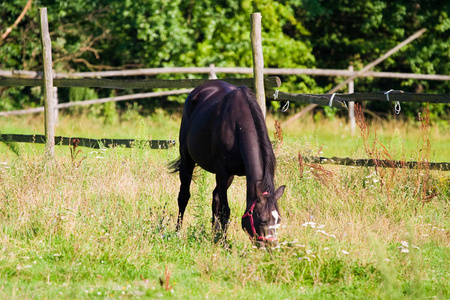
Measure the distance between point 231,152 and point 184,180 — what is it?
1213mm

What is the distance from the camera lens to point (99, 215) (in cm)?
523

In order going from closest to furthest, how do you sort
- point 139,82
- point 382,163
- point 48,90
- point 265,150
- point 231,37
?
point 265,150 → point 382,163 → point 139,82 → point 48,90 → point 231,37

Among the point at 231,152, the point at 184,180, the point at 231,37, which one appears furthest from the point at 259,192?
the point at 231,37

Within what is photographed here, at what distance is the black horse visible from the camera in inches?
174

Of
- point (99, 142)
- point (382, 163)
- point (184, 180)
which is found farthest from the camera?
point (99, 142)

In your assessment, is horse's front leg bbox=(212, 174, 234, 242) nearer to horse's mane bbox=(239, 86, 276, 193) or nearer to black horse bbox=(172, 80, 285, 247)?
black horse bbox=(172, 80, 285, 247)

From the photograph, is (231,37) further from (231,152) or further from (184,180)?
(231,152)

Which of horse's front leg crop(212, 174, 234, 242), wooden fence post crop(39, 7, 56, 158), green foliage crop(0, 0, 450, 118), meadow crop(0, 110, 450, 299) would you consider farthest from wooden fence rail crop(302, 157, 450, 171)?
green foliage crop(0, 0, 450, 118)

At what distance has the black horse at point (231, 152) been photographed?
4414mm

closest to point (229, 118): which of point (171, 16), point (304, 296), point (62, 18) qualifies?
point (304, 296)

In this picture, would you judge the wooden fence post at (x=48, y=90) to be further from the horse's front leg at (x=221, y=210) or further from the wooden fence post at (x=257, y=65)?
the horse's front leg at (x=221, y=210)

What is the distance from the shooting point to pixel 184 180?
20.2 ft

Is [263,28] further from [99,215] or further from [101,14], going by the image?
[99,215]

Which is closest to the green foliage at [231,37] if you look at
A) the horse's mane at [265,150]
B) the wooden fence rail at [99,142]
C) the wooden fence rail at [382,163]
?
the wooden fence rail at [99,142]
